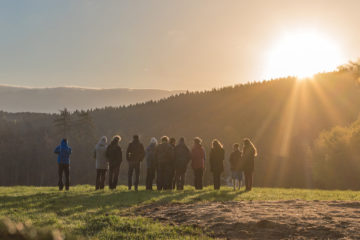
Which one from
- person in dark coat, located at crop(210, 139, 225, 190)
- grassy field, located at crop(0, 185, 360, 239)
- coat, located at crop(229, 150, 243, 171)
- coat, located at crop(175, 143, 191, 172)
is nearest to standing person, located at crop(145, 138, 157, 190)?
coat, located at crop(175, 143, 191, 172)

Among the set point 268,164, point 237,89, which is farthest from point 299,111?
point 268,164

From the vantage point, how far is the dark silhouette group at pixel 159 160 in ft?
59.8

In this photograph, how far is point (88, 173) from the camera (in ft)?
314

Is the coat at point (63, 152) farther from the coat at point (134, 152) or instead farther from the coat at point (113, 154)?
the coat at point (134, 152)

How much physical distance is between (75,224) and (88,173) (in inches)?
3535

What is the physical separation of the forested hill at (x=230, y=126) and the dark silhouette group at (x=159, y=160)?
49.0 meters

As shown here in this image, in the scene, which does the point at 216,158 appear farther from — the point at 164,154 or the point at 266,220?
the point at 266,220

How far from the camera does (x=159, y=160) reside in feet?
59.7

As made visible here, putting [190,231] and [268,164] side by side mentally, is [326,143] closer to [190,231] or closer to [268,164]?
[268,164]

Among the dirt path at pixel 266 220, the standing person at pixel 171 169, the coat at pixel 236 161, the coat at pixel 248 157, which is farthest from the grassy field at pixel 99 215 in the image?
the coat at pixel 236 161

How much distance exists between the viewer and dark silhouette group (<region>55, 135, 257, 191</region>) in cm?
1822

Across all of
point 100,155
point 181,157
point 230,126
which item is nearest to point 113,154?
point 100,155

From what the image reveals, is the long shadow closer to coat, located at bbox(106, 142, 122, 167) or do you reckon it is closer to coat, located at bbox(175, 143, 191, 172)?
coat, located at bbox(106, 142, 122, 167)

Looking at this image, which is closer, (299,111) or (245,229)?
(245,229)
